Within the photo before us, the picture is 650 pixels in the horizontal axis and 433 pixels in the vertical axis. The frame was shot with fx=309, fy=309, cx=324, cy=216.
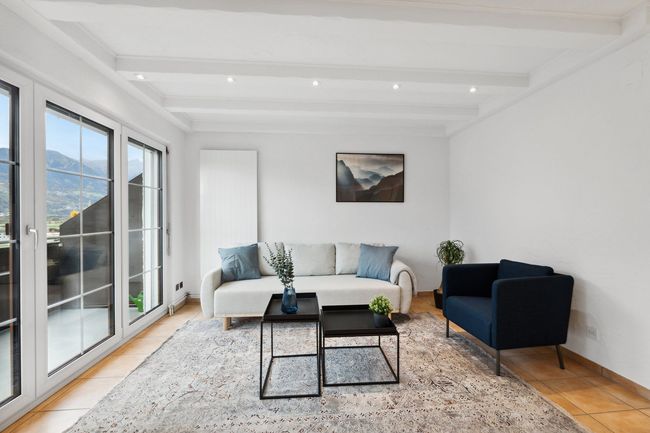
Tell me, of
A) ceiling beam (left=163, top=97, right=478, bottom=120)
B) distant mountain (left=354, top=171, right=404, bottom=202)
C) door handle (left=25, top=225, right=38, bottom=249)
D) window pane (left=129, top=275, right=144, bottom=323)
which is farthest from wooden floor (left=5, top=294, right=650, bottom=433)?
ceiling beam (left=163, top=97, right=478, bottom=120)

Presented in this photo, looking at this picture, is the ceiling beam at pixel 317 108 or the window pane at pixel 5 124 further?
the ceiling beam at pixel 317 108

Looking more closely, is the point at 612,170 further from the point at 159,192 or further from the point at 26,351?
the point at 159,192

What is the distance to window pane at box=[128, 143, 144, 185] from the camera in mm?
3246

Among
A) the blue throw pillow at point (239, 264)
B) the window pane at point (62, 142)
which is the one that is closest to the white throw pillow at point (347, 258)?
the blue throw pillow at point (239, 264)

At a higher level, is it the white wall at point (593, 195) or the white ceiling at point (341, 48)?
the white ceiling at point (341, 48)

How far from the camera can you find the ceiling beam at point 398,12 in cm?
184

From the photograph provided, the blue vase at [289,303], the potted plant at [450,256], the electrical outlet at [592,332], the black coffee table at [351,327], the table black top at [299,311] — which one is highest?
the potted plant at [450,256]

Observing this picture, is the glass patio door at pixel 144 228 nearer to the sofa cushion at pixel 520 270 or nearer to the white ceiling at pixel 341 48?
the white ceiling at pixel 341 48

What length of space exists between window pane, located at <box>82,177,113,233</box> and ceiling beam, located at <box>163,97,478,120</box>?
125 centimetres

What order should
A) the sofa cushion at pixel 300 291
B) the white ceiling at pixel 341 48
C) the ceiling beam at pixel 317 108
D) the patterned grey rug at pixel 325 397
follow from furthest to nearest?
the ceiling beam at pixel 317 108
the sofa cushion at pixel 300 291
the white ceiling at pixel 341 48
the patterned grey rug at pixel 325 397

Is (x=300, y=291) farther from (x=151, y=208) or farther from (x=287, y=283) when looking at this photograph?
(x=151, y=208)

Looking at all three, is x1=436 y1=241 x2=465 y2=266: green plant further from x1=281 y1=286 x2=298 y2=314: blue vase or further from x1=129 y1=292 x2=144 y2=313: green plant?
x1=129 y1=292 x2=144 y2=313: green plant

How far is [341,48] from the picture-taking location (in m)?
2.47

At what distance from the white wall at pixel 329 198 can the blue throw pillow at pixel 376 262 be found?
59 cm
